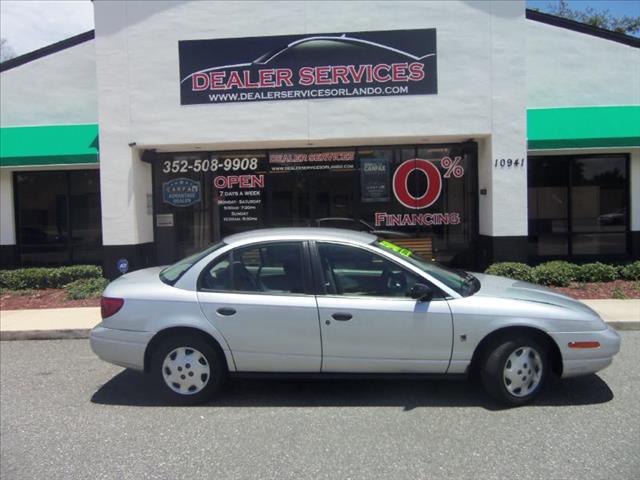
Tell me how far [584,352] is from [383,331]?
1788 mm

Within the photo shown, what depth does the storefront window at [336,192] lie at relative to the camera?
12258mm

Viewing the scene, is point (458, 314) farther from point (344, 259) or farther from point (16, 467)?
point (16, 467)

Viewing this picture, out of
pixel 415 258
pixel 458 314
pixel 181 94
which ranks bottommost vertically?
pixel 458 314

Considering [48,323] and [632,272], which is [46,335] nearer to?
[48,323]

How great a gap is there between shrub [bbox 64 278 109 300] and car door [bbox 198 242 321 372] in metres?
6.60

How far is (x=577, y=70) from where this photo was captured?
12484 millimetres

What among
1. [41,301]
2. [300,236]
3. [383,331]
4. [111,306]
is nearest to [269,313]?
[300,236]

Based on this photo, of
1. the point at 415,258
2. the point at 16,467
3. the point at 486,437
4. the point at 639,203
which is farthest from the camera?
the point at 639,203

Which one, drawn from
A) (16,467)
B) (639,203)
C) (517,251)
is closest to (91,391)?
(16,467)

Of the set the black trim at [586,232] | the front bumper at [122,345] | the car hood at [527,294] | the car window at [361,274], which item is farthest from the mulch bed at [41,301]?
the black trim at [586,232]

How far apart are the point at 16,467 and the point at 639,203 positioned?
513 inches

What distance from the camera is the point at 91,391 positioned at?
18.9 ft

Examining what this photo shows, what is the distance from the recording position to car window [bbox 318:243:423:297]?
17.0 feet

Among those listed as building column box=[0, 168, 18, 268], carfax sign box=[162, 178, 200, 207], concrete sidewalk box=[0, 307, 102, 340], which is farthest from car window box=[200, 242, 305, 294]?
building column box=[0, 168, 18, 268]
